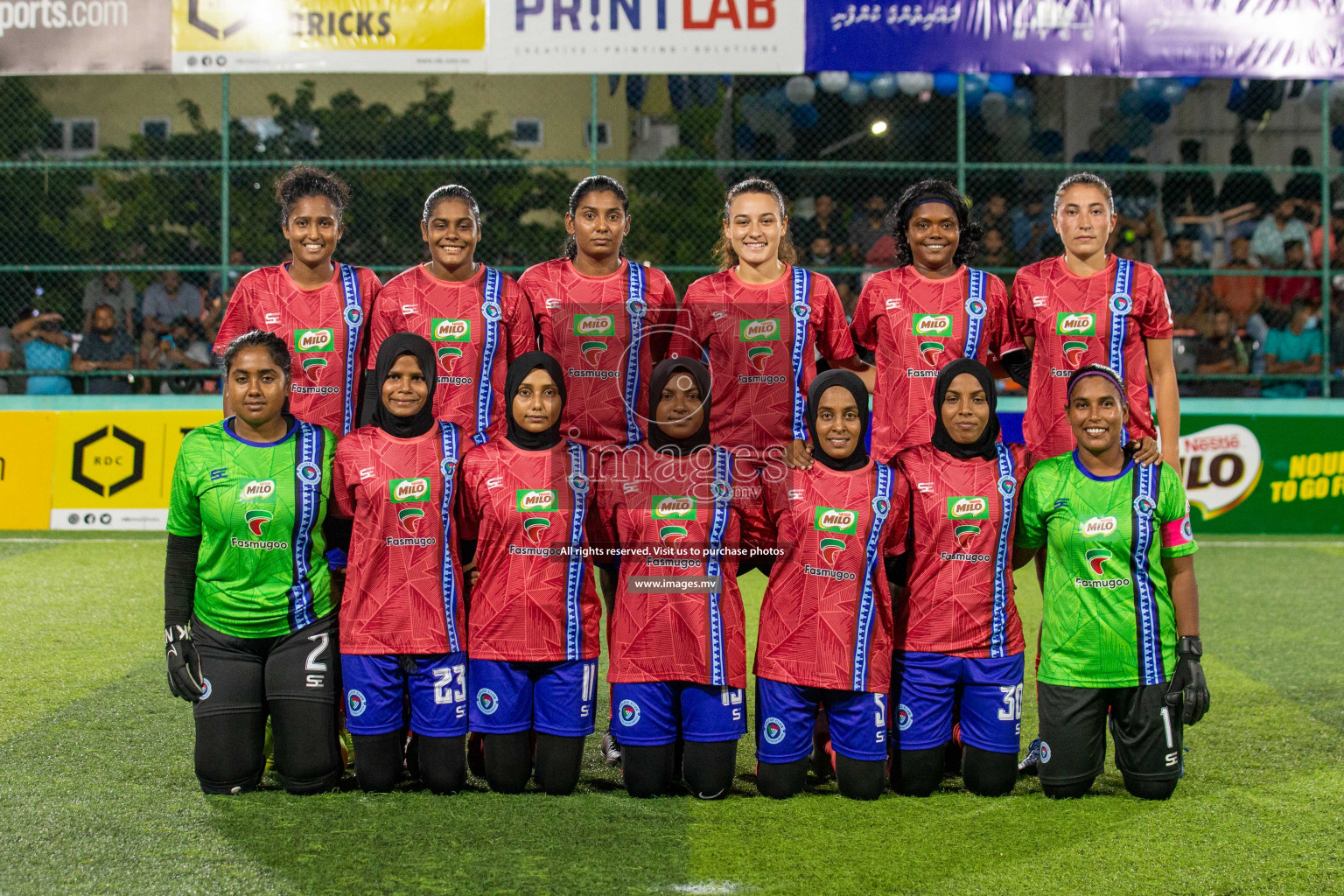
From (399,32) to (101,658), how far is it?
5.31 m

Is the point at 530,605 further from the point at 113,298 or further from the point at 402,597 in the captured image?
the point at 113,298

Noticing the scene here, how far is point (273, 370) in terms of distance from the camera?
407 centimetres

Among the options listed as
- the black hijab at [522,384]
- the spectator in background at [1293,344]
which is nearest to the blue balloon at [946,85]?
the spectator in background at [1293,344]

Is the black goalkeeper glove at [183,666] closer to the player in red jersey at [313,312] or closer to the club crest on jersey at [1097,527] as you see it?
the player in red jersey at [313,312]

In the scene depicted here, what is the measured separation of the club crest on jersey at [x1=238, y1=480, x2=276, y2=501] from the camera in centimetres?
403

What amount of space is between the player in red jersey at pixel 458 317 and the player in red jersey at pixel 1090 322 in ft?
6.20

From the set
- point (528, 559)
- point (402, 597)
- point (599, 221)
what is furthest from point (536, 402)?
point (599, 221)

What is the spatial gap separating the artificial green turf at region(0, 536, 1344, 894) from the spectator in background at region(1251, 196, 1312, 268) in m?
6.43

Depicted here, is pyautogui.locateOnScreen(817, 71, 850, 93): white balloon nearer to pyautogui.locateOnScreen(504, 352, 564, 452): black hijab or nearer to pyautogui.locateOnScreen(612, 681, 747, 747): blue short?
pyautogui.locateOnScreen(504, 352, 564, 452): black hijab

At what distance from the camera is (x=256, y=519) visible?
4.02 m

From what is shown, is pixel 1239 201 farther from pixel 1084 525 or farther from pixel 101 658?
pixel 101 658

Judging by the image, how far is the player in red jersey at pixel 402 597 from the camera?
403 centimetres

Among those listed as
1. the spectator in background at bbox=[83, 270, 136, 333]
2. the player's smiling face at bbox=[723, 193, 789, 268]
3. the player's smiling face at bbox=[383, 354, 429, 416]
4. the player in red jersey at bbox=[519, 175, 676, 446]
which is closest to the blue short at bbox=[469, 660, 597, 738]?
the player's smiling face at bbox=[383, 354, 429, 416]

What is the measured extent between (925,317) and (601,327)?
1169 mm
